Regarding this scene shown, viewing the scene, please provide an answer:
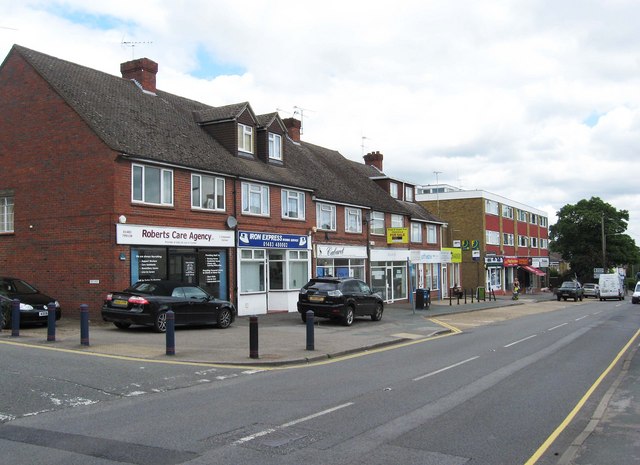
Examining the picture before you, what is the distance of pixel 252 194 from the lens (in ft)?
80.3

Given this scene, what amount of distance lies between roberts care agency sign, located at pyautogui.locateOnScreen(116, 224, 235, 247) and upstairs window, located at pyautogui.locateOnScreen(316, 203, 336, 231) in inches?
277

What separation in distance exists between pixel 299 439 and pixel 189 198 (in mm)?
15740

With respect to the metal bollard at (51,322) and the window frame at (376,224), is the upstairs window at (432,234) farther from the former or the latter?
the metal bollard at (51,322)

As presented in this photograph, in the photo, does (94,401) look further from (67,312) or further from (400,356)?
(67,312)

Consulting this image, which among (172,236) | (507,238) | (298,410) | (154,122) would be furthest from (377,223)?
(507,238)

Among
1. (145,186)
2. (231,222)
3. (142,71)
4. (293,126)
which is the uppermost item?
(142,71)

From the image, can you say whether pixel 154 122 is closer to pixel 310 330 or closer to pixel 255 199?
pixel 255 199

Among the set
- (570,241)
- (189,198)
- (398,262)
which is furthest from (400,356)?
(570,241)

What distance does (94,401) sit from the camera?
8.35 meters

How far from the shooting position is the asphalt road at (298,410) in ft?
19.9

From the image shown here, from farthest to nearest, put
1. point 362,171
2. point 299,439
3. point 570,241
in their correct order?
point 570,241 < point 362,171 < point 299,439

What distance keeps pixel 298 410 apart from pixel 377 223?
27140mm

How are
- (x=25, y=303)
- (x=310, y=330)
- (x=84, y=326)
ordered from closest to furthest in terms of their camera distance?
(x=84, y=326) < (x=310, y=330) < (x=25, y=303)

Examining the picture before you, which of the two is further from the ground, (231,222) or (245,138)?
(245,138)
